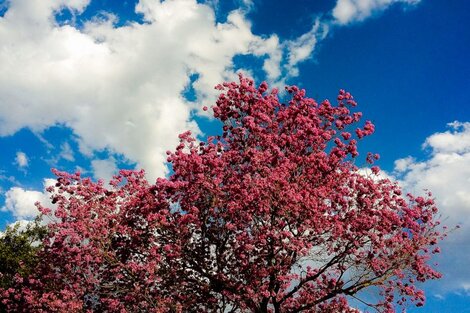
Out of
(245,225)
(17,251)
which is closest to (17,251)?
(17,251)

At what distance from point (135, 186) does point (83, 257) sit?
3.82 meters

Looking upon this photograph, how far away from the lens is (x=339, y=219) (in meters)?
18.6

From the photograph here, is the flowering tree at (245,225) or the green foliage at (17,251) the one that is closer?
the flowering tree at (245,225)

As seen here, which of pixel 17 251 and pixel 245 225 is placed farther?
pixel 17 251

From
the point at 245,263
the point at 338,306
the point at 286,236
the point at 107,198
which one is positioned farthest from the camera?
the point at 107,198

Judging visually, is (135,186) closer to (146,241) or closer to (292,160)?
(146,241)

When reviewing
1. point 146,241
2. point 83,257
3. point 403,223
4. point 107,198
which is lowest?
point 83,257

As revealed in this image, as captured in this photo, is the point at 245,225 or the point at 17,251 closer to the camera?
the point at 245,225

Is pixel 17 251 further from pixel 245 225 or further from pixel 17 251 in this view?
pixel 245 225

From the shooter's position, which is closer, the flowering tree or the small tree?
the flowering tree

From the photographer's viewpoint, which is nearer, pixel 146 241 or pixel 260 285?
pixel 260 285

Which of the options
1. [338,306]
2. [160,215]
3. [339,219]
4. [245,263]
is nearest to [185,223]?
[160,215]

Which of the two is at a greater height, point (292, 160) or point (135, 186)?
point (292, 160)

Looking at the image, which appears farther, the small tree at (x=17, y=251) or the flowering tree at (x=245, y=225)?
the small tree at (x=17, y=251)
